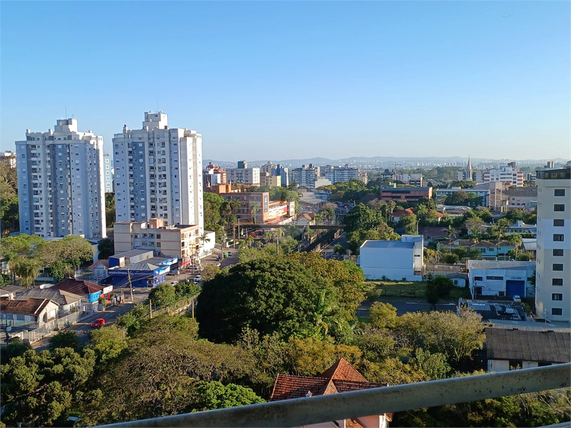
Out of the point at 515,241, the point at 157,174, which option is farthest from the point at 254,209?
the point at 515,241

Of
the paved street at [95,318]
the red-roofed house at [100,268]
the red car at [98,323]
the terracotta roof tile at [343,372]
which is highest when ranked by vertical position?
the terracotta roof tile at [343,372]

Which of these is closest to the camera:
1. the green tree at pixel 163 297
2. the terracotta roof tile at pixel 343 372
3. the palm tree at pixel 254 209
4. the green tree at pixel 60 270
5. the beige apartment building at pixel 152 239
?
the terracotta roof tile at pixel 343 372

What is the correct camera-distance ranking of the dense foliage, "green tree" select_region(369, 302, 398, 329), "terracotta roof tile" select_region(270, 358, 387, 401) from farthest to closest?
"green tree" select_region(369, 302, 398, 329), the dense foliage, "terracotta roof tile" select_region(270, 358, 387, 401)

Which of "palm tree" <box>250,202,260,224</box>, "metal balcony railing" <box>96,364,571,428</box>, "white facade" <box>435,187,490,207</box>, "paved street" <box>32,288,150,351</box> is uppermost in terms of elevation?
"metal balcony railing" <box>96,364,571,428</box>

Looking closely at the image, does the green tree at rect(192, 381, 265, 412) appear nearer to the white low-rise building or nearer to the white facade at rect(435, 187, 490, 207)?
the white low-rise building

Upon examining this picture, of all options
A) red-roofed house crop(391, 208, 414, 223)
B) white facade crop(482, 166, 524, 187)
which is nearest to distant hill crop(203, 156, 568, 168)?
white facade crop(482, 166, 524, 187)

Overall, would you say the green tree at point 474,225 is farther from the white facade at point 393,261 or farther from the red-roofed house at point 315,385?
the red-roofed house at point 315,385

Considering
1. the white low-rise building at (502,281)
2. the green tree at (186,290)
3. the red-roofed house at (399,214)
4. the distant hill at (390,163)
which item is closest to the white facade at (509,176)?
the distant hill at (390,163)
